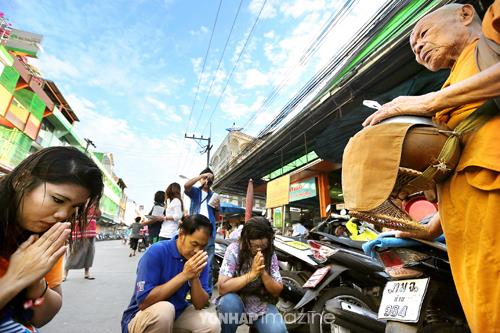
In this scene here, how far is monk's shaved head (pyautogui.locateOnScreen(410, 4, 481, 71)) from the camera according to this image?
115 centimetres

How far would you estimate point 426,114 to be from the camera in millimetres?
1001

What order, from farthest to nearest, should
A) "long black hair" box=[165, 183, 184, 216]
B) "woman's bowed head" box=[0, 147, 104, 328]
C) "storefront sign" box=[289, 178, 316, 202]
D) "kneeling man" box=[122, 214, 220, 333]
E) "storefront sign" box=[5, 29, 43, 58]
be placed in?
"storefront sign" box=[5, 29, 43, 58] < "storefront sign" box=[289, 178, 316, 202] < "long black hair" box=[165, 183, 184, 216] < "kneeling man" box=[122, 214, 220, 333] < "woman's bowed head" box=[0, 147, 104, 328]

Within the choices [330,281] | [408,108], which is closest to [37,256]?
[408,108]

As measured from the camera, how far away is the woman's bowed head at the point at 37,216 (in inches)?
37.0

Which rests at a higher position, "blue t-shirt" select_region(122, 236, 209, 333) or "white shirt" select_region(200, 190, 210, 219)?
"white shirt" select_region(200, 190, 210, 219)

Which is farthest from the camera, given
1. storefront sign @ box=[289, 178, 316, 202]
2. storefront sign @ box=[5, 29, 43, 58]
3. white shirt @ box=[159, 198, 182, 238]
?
storefront sign @ box=[5, 29, 43, 58]

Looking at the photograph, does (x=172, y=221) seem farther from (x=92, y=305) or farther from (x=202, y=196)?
(x=92, y=305)

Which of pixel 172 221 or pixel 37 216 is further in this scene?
pixel 172 221

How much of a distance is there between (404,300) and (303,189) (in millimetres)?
6807

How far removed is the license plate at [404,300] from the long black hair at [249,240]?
992 millimetres

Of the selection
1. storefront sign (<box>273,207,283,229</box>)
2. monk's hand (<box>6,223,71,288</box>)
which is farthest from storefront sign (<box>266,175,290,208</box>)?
monk's hand (<box>6,223,71,288</box>)

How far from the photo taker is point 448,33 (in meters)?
1.16

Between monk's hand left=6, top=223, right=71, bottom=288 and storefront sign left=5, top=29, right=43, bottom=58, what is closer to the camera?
monk's hand left=6, top=223, right=71, bottom=288

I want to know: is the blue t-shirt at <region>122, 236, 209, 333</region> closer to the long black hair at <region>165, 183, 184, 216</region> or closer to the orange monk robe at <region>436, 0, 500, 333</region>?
the orange monk robe at <region>436, 0, 500, 333</region>
